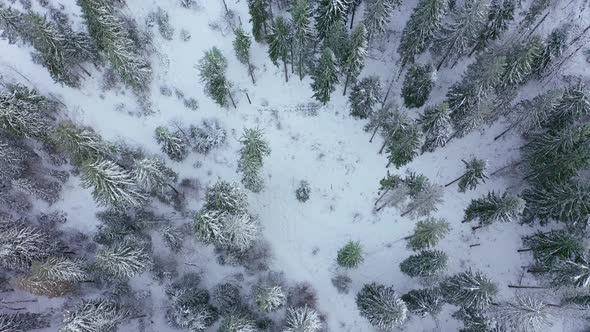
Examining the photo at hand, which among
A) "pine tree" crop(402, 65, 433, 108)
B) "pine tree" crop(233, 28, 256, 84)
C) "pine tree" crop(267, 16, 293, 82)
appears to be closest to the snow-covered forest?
"pine tree" crop(402, 65, 433, 108)

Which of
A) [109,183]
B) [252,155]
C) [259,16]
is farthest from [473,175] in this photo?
[109,183]

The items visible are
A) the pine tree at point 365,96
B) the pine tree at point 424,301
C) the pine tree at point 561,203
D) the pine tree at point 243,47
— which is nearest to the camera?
the pine tree at point 561,203

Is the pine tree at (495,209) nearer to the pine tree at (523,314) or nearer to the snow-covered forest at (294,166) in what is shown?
the snow-covered forest at (294,166)

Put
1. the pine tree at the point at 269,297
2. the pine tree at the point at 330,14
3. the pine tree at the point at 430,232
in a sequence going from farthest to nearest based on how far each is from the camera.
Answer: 1. the pine tree at the point at 330,14
2. the pine tree at the point at 269,297
3. the pine tree at the point at 430,232

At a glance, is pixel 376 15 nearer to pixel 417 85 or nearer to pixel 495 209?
pixel 417 85

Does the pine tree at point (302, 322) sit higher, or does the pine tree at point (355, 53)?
the pine tree at point (355, 53)

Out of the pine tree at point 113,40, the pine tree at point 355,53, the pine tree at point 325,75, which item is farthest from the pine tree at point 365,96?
the pine tree at point 113,40

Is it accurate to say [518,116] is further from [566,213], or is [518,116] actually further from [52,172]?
[52,172]
